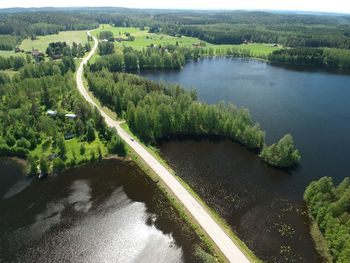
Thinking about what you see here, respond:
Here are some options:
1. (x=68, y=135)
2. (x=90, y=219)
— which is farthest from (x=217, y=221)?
(x=68, y=135)

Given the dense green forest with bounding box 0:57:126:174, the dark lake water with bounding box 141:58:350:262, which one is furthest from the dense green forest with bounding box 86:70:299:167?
the dense green forest with bounding box 0:57:126:174

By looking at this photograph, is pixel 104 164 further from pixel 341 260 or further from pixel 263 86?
pixel 263 86

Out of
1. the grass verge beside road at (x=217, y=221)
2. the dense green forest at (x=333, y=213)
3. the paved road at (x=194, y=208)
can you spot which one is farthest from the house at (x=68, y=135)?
the dense green forest at (x=333, y=213)

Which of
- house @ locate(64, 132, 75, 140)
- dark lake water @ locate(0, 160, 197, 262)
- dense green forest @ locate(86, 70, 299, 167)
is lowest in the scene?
dark lake water @ locate(0, 160, 197, 262)

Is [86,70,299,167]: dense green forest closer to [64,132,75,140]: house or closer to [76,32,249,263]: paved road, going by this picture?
[76,32,249,263]: paved road

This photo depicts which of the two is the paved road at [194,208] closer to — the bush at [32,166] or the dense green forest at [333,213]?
the dense green forest at [333,213]
